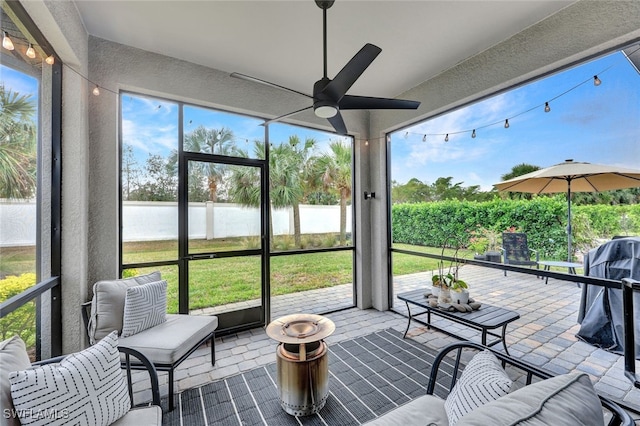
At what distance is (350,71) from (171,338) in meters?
2.50

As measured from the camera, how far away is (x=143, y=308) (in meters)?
2.31

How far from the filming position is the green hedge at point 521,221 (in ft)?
7.41

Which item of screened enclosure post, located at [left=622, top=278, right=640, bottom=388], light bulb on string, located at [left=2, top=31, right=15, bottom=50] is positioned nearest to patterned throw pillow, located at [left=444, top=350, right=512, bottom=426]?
screened enclosure post, located at [left=622, top=278, right=640, bottom=388]

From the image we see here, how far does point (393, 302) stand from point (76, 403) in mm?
3844

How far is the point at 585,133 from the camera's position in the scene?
2312mm

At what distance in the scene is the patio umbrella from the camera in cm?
213

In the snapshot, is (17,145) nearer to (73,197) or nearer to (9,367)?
(73,197)

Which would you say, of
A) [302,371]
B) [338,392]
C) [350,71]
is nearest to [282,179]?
[350,71]

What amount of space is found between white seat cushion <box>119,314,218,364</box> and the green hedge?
9.64 ft

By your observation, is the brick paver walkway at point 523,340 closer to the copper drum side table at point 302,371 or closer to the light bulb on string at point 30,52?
the copper drum side table at point 302,371

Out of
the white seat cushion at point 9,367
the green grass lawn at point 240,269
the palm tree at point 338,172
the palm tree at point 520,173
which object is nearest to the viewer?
the white seat cushion at point 9,367

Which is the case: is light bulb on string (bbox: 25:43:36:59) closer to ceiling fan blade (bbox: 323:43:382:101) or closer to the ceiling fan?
the ceiling fan

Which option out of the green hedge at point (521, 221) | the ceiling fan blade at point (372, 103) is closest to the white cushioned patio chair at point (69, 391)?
the ceiling fan blade at point (372, 103)

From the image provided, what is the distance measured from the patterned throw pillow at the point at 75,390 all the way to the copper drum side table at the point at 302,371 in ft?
3.14
